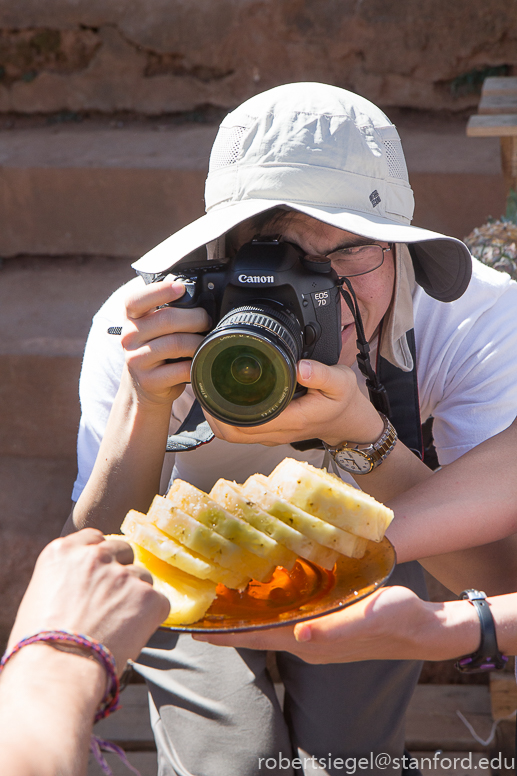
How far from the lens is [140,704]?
1.98 meters

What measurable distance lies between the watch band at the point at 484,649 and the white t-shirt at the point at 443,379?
0.29 meters

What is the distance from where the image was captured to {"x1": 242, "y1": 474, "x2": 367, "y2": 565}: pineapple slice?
851 millimetres

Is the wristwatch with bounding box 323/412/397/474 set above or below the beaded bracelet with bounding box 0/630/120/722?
below

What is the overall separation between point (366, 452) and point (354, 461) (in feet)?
0.08

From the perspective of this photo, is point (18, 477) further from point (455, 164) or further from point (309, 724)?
point (455, 164)

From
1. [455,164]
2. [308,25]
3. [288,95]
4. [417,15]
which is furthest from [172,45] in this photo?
[288,95]

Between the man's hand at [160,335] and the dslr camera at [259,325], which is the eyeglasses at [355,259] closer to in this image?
the dslr camera at [259,325]

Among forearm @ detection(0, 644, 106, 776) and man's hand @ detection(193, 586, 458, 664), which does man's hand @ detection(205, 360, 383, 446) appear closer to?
man's hand @ detection(193, 586, 458, 664)

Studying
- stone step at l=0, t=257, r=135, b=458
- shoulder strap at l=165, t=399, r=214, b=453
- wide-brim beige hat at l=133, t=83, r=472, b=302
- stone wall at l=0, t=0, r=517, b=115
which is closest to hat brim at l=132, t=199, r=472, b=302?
wide-brim beige hat at l=133, t=83, r=472, b=302

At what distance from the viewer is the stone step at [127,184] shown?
257 centimetres

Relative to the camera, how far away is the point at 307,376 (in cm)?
95

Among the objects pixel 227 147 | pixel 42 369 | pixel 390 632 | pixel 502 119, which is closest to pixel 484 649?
pixel 390 632

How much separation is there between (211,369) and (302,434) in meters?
0.19

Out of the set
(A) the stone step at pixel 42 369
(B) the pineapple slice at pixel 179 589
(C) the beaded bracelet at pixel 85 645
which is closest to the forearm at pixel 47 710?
(C) the beaded bracelet at pixel 85 645
